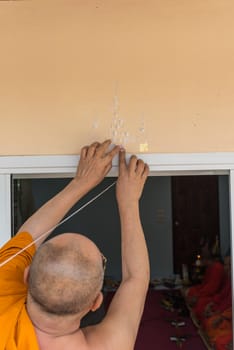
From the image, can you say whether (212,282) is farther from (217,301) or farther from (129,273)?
(129,273)

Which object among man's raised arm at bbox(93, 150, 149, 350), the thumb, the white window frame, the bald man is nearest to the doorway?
the white window frame

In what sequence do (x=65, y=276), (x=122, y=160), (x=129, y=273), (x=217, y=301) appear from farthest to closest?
(x=217, y=301)
(x=122, y=160)
(x=129, y=273)
(x=65, y=276)

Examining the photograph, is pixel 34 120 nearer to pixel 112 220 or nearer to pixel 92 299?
pixel 92 299

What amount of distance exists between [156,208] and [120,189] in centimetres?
393

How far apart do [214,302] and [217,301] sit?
7cm

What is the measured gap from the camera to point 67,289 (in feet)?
2.69

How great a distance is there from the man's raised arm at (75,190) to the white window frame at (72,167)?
107 millimetres

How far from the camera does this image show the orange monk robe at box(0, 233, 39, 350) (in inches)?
33.5

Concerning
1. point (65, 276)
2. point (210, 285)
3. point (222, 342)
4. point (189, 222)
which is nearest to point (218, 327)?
point (222, 342)

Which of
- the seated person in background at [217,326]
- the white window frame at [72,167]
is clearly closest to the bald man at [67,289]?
the white window frame at [72,167]

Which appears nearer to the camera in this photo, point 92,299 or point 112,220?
point 92,299

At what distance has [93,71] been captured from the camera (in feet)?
4.67

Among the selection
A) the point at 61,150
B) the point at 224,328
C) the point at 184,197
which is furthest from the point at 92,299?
the point at 184,197

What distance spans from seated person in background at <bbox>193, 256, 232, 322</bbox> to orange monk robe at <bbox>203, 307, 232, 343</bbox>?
0.09 m
